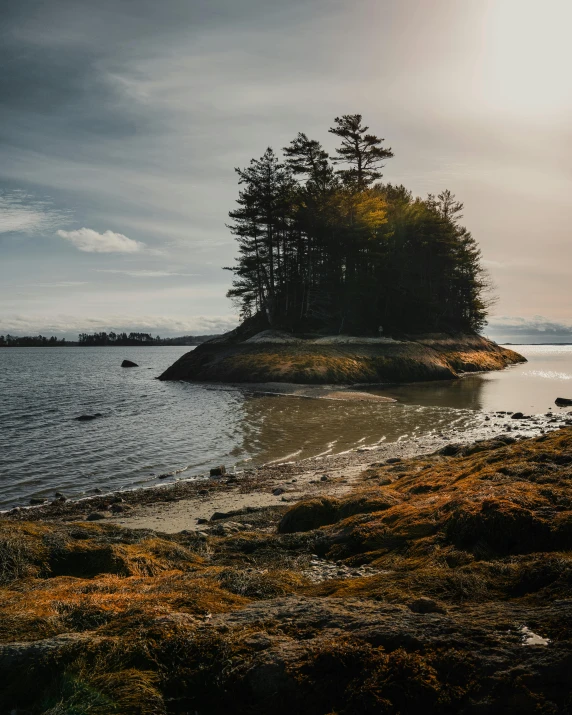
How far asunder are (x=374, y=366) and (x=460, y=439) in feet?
89.1

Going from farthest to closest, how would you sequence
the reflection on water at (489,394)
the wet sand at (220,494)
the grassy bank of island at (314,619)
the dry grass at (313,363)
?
the dry grass at (313,363), the reflection on water at (489,394), the wet sand at (220,494), the grassy bank of island at (314,619)

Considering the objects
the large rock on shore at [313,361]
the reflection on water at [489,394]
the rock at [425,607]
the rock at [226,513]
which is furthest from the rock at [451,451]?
the large rock on shore at [313,361]

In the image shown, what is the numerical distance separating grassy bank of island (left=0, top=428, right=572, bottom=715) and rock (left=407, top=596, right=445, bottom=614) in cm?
1

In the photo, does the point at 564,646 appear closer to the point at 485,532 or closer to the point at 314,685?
the point at 314,685

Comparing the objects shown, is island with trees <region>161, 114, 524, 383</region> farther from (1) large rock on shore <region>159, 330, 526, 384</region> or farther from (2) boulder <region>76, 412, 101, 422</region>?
(2) boulder <region>76, 412, 101, 422</region>

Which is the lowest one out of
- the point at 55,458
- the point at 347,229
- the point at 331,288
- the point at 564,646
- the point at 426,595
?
the point at 55,458

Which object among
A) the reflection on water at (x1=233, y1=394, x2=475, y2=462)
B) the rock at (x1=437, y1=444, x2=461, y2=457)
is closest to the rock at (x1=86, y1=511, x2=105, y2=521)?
the reflection on water at (x1=233, y1=394, x2=475, y2=462)

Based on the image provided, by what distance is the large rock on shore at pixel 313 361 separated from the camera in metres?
45.0

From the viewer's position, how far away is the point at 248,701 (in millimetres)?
3023

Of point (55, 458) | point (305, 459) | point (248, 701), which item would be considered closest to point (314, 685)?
point (248, 701)

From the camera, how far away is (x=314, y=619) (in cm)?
374

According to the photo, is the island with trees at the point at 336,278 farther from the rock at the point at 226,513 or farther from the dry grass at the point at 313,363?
the rock at the point at 226,513

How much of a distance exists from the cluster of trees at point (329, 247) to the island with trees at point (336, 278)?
14cm

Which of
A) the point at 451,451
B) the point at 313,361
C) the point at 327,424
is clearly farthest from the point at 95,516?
the point at 313,361
